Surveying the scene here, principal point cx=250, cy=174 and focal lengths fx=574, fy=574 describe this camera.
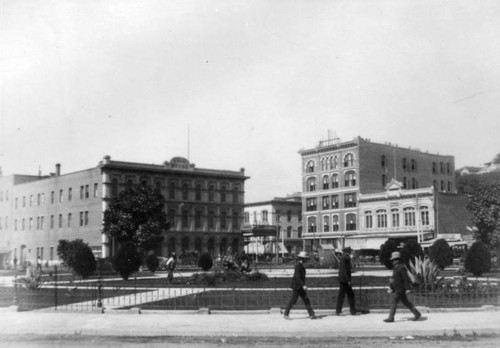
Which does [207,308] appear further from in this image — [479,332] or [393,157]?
[393,157]

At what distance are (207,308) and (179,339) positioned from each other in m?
3.54

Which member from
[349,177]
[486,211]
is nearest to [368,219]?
[349,177]

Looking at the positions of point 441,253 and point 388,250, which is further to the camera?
point 388,250

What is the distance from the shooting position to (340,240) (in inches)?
3088

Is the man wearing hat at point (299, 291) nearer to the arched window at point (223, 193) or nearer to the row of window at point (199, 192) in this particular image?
the row of window at point (199, 192)

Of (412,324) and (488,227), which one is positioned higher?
(488,227)

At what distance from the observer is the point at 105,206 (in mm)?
70312

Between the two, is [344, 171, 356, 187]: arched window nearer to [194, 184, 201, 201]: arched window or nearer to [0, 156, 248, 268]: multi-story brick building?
[0, 156, 248, 268]: multi-story brick building

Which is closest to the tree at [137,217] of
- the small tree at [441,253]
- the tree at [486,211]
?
the tree at [486,211]

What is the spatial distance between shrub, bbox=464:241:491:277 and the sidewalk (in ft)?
51.7

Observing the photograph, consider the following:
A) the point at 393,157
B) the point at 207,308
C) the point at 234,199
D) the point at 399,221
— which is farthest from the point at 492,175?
the point at 207,308

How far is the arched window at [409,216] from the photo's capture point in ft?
228

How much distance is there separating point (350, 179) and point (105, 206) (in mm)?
32467

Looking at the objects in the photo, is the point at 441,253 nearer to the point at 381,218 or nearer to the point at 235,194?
the point at 381,218
